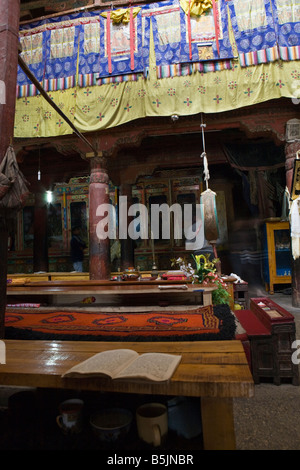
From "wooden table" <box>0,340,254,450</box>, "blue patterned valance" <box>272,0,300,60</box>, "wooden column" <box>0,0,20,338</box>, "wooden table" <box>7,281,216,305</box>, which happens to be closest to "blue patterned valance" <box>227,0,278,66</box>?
"blue patterned valance" <box>272,0,300,60</box>

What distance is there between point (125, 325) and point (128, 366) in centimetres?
115

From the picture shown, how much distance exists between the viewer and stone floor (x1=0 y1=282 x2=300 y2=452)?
1.58 metres

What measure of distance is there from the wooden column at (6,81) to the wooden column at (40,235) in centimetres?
746

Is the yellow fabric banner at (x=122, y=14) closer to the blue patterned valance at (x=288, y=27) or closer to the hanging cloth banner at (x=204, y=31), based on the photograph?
the hanging cloth banner at (x=204, y=31)

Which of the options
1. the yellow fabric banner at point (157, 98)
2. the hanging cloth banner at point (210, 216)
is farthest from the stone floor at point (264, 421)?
the yellow fabric banner at point (157, 98)

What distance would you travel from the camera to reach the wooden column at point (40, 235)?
9164mm

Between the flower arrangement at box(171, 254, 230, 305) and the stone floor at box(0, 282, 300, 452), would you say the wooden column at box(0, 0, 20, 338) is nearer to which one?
the stone floor at box(0, 282, 300, 452)

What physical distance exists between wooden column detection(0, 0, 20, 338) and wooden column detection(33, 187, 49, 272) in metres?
7.46

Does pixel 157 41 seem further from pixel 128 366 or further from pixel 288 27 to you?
pixel 128 366

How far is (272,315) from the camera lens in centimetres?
301

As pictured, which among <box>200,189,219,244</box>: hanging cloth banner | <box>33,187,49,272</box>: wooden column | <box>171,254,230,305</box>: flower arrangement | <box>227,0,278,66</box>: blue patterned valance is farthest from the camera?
<box>33,187,49,272</box>: wooden column

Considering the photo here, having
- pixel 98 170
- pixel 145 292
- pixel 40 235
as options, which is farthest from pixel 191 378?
pixel 40 235

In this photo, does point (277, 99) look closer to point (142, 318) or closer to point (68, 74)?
point (68, 74)

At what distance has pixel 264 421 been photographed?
2084 millimetres
